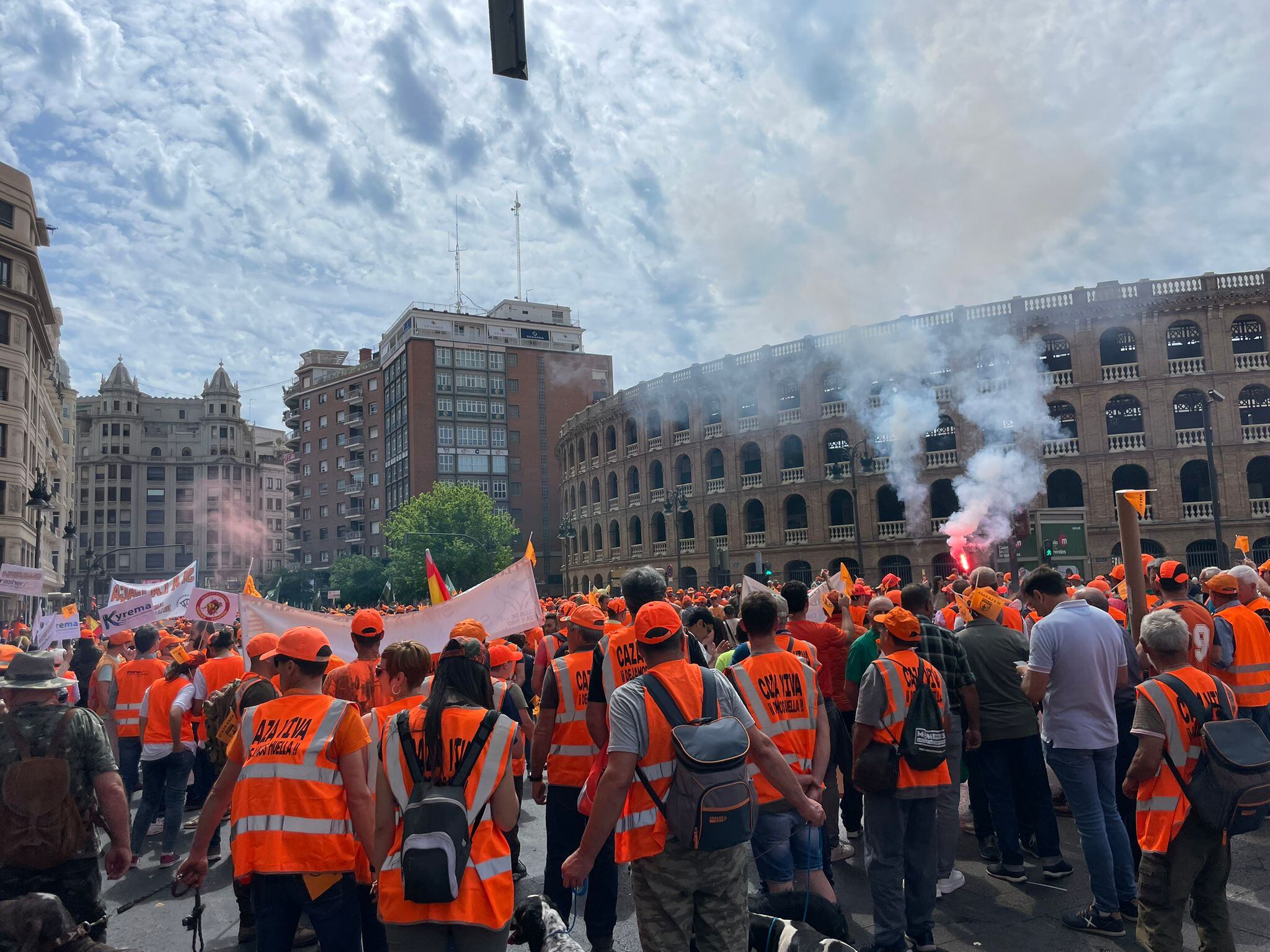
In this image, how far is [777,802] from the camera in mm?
4344

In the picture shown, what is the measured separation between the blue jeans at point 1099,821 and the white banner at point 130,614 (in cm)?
1254

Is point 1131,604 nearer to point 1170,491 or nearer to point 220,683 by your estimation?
point 220,683

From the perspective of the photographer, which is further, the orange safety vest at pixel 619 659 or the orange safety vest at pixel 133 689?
the orange safety vest at pixel 133 689

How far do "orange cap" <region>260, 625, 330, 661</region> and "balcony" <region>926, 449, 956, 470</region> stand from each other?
36185mm

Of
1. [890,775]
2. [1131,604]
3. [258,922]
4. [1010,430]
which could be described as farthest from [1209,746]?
[1010,430]

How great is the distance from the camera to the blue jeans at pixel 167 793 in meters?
7.04

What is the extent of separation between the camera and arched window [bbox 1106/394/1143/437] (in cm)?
3528

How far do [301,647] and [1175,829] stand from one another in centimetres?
400

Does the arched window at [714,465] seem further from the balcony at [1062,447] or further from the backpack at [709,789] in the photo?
the backpack at [709,789]

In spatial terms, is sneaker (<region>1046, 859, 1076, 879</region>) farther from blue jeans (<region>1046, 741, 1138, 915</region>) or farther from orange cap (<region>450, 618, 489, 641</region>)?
orange cap (<region>450, 618, 489, 641</region>)

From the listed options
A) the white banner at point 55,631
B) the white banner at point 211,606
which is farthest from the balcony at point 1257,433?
the white banner at point 55,631

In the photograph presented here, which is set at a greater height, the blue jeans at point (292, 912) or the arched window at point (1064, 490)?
the arched window at point (1064, 490)

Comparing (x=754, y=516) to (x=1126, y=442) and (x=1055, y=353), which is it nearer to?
(x=1055, y=353)

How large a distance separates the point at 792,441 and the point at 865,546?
6559 millimetres
